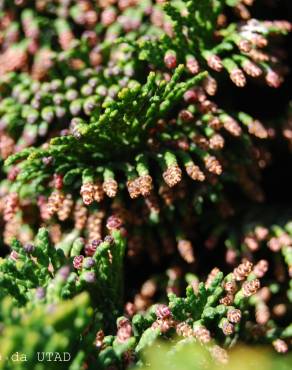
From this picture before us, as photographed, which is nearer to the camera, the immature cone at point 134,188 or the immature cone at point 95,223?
the immature cone at point 134,188

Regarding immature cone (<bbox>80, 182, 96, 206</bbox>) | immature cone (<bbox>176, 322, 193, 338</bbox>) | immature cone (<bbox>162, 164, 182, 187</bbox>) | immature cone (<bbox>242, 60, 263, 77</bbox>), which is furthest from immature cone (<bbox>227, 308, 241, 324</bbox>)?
immature cone (<bbox>242, 60, 263, 77</bbox>)

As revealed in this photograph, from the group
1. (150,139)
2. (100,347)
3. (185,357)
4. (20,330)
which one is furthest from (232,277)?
(20,330)

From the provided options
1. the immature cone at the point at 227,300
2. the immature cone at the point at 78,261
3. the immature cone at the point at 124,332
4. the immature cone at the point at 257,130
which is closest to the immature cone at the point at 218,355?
the immature cone at the point at 227,300

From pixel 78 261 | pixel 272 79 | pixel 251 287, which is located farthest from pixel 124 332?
pixel 272 79

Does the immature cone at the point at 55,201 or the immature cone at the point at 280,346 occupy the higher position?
the immature cone at the point at 55,201

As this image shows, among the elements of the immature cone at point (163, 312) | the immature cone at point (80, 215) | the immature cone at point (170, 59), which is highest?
the immature cone at point (170, 59)

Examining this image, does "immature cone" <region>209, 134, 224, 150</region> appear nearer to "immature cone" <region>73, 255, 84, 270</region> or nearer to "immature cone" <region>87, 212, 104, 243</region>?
"immature cone" <region>87, 212, 104, 243</region>

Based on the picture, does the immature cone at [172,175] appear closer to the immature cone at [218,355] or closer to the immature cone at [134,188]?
the immature cone at [134,188]

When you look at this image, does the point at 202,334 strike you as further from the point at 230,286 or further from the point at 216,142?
the point at 216,142
